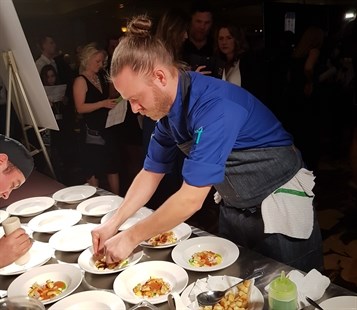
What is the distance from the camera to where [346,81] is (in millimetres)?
3842

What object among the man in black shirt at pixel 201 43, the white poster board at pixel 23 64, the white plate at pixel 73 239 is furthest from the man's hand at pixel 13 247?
the man in black shirt at pixel 201 43

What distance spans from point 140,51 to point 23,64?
1.50 m

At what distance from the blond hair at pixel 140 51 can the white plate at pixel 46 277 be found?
69cm

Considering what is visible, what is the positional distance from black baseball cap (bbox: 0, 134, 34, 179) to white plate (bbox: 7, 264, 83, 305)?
0.48 m

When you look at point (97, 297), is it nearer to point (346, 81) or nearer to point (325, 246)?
point (325, 246)

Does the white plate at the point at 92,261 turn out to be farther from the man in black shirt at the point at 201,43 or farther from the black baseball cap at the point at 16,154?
the man in black shirt at the point at 201,43

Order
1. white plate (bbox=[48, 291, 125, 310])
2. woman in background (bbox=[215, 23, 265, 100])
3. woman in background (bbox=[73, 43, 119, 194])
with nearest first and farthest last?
white plate (bbox=[48, 291, 125, 310]) < woman in background (bbox=[215, 23, 265, 100]) < woman in background (bbox=[73, 43, 119, 194])

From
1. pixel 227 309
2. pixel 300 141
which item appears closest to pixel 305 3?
pixel 300 141

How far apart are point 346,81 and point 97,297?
3.48 m

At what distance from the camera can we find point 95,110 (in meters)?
3.12

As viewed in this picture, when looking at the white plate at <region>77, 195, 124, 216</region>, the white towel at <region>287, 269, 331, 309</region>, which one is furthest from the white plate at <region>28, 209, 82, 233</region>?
the white towel at <region>287, 269, 331, 309</region>

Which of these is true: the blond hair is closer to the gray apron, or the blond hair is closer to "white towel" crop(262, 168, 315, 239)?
the gray apron

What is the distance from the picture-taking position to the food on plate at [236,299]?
106 centimetres

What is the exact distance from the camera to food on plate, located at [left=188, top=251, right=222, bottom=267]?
4.38 feet
